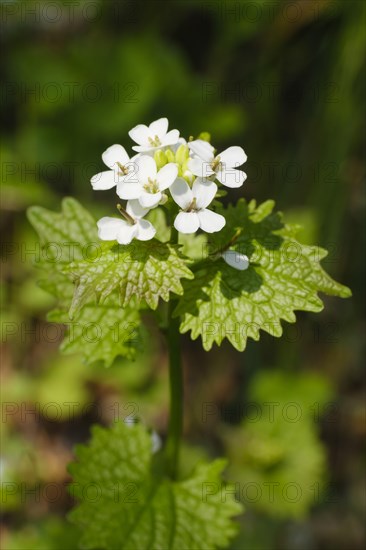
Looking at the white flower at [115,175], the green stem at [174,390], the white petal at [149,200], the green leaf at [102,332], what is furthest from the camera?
the green leaf at [102,332]

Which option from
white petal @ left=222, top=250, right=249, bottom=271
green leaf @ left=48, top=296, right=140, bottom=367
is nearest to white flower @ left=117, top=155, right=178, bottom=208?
white petal @ left=222, top=250, right=249, bottom=271

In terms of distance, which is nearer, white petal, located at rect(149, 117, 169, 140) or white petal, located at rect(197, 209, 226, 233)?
white petal, located at rect(197, 209, 226, 233)

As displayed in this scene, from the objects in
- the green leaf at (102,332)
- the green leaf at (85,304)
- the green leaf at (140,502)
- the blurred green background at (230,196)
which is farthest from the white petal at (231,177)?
the blurred green background at (230,196)

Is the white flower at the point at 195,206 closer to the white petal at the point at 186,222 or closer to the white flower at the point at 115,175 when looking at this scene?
the white petal at the point at 186,222

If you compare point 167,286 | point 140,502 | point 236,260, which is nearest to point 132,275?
point 167,286

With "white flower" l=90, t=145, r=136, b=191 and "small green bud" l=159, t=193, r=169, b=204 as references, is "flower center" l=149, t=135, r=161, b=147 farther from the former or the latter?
"small green bud" l=159, t=193, r=169, b=204
